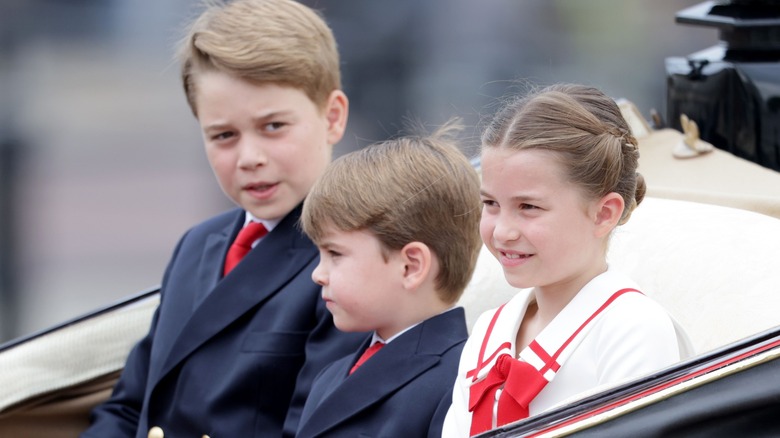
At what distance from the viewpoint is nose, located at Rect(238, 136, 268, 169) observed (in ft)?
5.76

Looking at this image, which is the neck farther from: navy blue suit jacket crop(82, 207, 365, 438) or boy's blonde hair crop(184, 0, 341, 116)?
boy's blonde hair crop(184, 0, 341, 116)

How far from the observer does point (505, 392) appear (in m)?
1.26

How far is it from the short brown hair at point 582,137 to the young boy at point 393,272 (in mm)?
231

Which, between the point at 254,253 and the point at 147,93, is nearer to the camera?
the point at 254,253

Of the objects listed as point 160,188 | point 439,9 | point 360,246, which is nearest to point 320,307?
point 360,246

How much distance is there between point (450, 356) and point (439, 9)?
3923mm

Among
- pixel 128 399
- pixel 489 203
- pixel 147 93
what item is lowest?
pixel 147 93

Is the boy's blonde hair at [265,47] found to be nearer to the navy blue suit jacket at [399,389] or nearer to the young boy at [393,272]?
the young boy at [393,272]

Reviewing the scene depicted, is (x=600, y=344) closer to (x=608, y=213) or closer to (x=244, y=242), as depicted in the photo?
(x=608, y=213)

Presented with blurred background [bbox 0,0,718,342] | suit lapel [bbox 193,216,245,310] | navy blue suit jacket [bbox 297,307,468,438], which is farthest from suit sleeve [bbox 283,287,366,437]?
blurred background [bbox 0,0,718,342]

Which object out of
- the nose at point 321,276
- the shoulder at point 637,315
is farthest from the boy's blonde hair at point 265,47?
the shoulder at point 637,315

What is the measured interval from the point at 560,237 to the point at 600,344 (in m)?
0.13

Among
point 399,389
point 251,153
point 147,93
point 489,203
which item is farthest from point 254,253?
point 147,93

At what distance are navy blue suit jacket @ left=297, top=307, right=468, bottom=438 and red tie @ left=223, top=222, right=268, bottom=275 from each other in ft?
1.31
